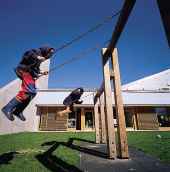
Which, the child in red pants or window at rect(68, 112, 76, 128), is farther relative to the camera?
window at rect(68, 112, 76, 128)

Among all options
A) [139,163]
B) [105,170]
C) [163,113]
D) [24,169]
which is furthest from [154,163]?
[163,113]

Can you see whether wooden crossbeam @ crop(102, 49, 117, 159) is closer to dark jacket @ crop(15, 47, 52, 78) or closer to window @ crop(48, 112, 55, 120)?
dark jacket @ crop(15, 47, 52, 78)

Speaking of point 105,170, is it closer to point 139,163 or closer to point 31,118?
point 139,163

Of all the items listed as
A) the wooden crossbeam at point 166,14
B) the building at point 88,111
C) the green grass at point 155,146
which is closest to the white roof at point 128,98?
the building at point 88,111

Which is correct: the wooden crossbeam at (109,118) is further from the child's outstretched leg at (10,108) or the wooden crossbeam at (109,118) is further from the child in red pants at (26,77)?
the child's outstretched leg at (10,108)

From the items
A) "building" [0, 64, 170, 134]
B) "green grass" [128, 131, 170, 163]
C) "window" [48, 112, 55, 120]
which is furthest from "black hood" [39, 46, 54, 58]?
"window" [48, 112, 55, 120]

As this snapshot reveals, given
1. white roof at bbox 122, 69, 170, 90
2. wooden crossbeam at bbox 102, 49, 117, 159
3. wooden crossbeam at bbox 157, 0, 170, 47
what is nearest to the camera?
wooden crossbeam at bbox 157, 0, 170, 47

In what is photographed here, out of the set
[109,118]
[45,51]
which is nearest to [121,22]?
[45,51]

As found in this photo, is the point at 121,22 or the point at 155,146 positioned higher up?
the point at 121,22

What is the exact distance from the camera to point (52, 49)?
5.02 metres

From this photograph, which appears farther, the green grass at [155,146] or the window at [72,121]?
the window at [72,121]

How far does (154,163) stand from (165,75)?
27.9 m

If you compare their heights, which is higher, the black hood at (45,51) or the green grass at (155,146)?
the black hood at (45,51)

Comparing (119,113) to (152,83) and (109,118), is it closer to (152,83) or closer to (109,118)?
(109,118)
